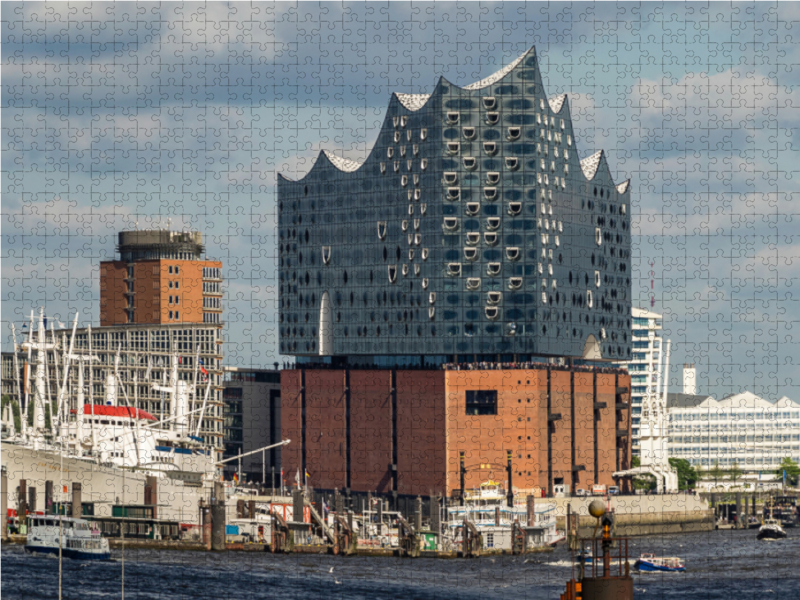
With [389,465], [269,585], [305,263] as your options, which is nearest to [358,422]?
[389,465]

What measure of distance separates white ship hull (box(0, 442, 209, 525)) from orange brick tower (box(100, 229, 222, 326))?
60.6 m

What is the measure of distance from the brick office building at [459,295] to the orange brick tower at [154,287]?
42.3 metres

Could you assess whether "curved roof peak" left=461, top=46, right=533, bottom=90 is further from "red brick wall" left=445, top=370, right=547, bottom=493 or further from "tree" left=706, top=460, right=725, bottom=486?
"tree" left=706, top=460, right=725, bottom=486

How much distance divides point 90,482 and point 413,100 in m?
38.0

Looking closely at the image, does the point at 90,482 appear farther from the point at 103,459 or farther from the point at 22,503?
the point at 22,503

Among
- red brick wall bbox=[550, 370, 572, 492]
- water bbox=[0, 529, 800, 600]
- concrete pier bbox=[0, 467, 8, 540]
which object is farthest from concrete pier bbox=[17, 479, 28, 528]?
red brick wall bbox=[550, 370, 572, 492]

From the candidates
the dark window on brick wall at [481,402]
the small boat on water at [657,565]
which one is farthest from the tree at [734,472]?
the small boat on water at [657,565]

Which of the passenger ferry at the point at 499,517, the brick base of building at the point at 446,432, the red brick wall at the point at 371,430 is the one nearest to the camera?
the passenger ferry at the point at 499,517

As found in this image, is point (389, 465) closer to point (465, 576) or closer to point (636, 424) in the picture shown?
point (465, 576)

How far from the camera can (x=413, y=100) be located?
12325 centimetres

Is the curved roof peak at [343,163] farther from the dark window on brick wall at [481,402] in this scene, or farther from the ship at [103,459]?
the ship at [103,459]

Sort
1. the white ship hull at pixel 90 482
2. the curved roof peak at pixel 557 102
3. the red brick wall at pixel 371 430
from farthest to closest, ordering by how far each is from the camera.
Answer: the curved roof peak at pixel 557 102
the red brick wall at pixel 371 430
the white ship hull at pixel 90 482

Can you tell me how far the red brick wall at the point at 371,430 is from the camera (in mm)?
120750

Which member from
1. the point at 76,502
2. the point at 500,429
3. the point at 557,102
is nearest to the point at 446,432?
the point at 500,429
